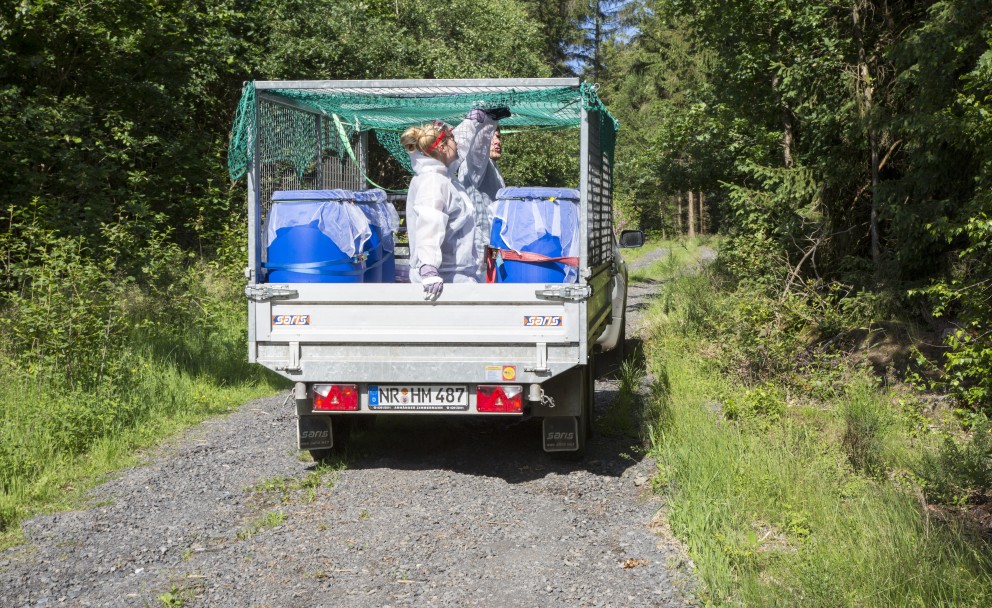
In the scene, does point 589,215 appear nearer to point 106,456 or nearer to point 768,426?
point 768,426

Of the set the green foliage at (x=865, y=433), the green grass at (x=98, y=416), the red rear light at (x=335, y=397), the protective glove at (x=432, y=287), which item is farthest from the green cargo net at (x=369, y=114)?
the green foliage at (x=865, y=433)

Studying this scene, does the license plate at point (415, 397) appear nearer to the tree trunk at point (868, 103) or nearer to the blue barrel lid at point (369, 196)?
the blue barrel lid at point (369, 196)

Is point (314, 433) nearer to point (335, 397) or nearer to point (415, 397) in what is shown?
point (335, 397)

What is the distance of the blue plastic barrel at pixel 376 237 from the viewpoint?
6.42 m

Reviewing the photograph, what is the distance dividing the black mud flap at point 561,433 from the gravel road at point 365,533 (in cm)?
21

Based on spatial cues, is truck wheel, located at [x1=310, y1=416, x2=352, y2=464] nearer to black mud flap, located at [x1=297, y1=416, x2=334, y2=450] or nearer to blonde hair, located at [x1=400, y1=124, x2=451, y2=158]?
black mud flap, located at [x1=297, y1=416, x2=334, y2=450]

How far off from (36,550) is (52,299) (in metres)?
3.42

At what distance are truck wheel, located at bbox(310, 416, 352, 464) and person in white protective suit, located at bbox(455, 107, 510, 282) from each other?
157 centimetres

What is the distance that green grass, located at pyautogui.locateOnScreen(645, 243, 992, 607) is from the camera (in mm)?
3838

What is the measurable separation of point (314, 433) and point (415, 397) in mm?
865

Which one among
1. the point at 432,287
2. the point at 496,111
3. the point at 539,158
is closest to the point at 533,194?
the point at 432,287

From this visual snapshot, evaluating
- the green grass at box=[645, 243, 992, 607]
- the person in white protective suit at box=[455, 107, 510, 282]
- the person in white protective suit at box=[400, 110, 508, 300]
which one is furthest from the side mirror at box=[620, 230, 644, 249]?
Result: the person in white protective suit at box=[400, 110, 508, 300]

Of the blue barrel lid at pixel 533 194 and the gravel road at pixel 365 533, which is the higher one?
the blue barrel lid at pixel 533 194

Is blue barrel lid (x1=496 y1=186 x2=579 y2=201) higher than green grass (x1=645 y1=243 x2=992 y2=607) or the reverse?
higher
